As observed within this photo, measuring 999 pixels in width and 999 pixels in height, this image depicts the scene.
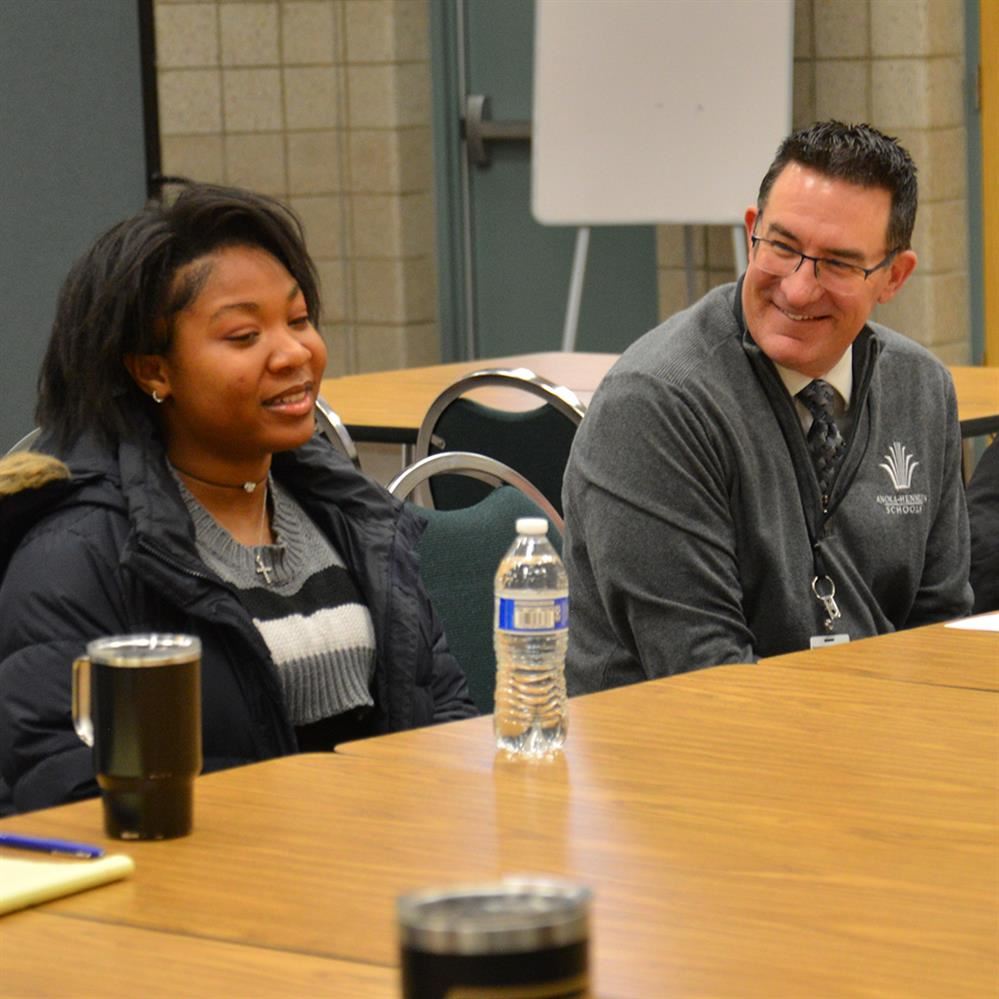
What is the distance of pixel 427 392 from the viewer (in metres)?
5.00

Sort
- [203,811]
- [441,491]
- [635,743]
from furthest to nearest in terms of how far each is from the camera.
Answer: [441,491], [635,743], [203,811]

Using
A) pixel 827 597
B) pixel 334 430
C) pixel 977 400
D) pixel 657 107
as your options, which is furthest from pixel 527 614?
pixel 657 107

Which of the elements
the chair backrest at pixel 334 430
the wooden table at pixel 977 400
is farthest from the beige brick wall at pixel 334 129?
the chair backrest at pixel 334 430

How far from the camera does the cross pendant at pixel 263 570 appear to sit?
94.3 inches

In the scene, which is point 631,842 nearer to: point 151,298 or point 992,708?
point 992,708

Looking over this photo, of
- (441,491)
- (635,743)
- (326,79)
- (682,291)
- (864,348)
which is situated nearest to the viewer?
(635,743)

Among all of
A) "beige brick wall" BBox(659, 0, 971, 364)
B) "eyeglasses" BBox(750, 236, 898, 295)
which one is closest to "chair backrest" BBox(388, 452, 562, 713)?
"eyeglasses" BBox(750, 236, 898, 295)

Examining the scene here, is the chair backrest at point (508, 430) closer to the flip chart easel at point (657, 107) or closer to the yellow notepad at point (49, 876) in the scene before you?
the flip chart easel at point (657, 107)

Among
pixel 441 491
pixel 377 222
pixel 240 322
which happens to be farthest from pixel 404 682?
pixel 377 222

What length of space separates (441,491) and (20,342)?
3.73 metres

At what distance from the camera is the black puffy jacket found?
83.7 inches

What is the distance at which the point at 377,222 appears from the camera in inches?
280

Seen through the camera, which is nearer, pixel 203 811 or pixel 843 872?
pixel 843 872

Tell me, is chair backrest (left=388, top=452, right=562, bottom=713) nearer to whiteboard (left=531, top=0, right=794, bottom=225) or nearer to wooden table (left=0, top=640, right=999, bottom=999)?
wooden table (left=0, top=640, right=999, bottom=999)
